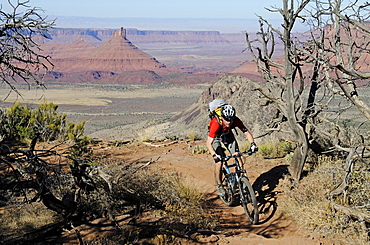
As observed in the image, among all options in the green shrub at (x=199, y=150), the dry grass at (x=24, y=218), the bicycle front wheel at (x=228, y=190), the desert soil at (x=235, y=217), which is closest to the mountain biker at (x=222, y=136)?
the bicycle front wheel at (x=228, y=190)

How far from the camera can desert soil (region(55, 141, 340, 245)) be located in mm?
5395

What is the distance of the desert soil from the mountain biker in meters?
0.72

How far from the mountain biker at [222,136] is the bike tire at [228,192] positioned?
0.34 feet

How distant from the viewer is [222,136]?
652cm

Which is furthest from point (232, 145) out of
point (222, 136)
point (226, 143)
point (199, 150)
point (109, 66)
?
point (109, 66)

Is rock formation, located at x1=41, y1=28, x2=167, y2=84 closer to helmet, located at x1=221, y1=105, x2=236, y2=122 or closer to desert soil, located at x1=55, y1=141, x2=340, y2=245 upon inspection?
desert soil, located at x1=55, y1=141, x2=340, y2=245

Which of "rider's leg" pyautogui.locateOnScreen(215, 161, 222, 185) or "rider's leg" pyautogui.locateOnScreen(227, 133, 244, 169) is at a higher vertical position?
"rider's leg" pyautogui.locateOnScreen(227, 133, 244, 169)

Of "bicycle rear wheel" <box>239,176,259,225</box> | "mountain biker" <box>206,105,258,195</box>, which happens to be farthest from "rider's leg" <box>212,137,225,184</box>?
"bicycle rear wheel" <box>239,176,259,225</box>

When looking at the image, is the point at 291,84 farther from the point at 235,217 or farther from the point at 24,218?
the point at 24,218

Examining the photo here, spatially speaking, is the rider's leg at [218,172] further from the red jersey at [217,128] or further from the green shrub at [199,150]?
the green shrub at [199,150]

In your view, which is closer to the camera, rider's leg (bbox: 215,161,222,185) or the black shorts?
the black shorts

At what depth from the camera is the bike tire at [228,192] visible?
645cm

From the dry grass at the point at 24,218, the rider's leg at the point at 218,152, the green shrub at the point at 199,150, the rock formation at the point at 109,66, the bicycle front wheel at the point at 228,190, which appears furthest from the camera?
the rock formation at the point at 109,66

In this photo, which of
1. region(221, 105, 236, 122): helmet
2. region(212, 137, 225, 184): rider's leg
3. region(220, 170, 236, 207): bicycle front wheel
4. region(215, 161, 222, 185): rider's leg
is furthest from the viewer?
region(215, 161, 222, 185): rider's leg
